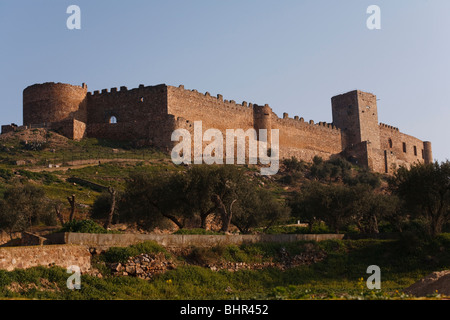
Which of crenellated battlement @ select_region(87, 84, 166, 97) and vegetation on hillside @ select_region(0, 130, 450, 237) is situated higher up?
crenellated battlement @ select_region(87, 84, 166, 97)

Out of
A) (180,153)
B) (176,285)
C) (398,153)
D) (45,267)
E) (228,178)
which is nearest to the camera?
(45,267)

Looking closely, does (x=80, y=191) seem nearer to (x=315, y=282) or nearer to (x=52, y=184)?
(x=52, y=184)

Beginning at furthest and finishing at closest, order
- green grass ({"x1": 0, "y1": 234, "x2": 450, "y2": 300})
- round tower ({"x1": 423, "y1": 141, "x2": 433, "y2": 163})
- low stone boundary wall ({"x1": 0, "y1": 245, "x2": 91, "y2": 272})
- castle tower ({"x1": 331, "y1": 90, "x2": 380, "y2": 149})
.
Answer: round tower ({"x1": 423, "y1": 141, "x2": 433, "y2": 163}) → castle tower ({"x1": 331, "y1": 90, "x2": 380, "y2": 149}) → green grass ({"x1": 0, "y1": 234, "x2": 450, "y2": 300}) → low stone boundary wall ({"x1": 0, "y1": 245, "x2": 91, "y2": 272})

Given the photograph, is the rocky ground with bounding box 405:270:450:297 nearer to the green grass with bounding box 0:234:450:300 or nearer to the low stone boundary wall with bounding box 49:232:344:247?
the green grass with bounding box 0:234:450:300

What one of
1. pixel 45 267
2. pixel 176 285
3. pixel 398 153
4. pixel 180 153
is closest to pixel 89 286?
pixel 45 267

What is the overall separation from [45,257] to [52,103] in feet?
127

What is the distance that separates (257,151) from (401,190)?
2751 cm

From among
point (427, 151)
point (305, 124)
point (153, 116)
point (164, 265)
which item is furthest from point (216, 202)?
point (427, 151)

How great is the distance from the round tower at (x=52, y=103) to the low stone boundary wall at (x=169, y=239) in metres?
32.9

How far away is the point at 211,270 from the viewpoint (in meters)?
18.4

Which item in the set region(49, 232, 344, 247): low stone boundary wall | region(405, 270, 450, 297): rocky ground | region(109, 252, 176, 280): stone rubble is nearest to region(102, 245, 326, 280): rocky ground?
region(109, 252, 176, 280): stone rubble

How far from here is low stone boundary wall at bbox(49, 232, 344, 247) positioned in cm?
1625

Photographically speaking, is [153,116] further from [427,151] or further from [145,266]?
[427,151]

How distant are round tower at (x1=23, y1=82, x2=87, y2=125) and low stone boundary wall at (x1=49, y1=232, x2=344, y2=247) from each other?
32.9 metres
